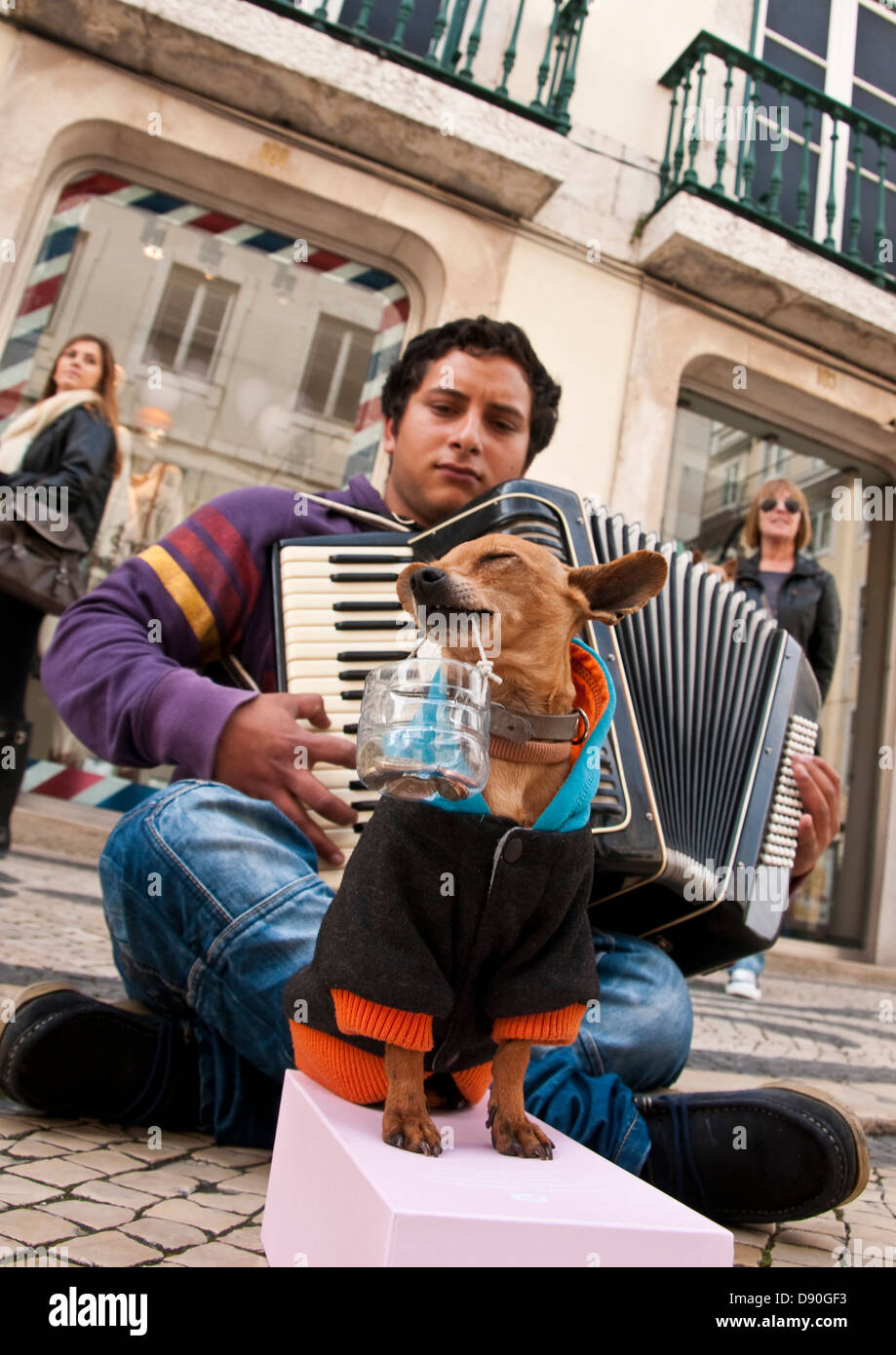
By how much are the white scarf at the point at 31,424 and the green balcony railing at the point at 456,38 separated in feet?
8.11

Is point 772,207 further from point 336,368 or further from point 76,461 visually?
point 76,461

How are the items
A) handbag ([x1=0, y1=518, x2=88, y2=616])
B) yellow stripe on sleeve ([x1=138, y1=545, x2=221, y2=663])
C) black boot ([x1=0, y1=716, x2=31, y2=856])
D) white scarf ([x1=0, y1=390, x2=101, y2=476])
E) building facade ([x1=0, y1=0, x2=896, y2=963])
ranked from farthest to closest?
building facade ([x1=0, y1=0, x2=896, y2=963]) < white scarf ([x1=0, y1=390, x2=101, y2=476]) < black boot ([x1=0, y1=716, x2=31, y2=856]) < handbag ([x1=0, y1=518, x2=88, y2=616]) < yellow stripe on sleeve ([x1=138, y1=545, x2=221, y2=663])

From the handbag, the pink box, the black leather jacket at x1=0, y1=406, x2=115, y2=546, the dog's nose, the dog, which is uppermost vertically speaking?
the black leather jacket at x1=0, y1=406, x2=115, y2=546

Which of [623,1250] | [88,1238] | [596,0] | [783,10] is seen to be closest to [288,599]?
[88,1238]

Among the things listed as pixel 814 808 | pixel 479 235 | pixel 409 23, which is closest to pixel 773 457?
pixel 479 235

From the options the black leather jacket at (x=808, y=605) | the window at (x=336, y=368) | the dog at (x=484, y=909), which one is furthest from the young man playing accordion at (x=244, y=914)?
the window at (x=336, y=368)

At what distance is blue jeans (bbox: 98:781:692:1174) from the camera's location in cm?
147

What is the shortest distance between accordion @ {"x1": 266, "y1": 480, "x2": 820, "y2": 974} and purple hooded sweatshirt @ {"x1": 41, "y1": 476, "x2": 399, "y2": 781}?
0.15 metres

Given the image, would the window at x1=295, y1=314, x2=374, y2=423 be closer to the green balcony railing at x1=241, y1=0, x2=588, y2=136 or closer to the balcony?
the green balcony railing at x1=241, y1=0, x2=588, y2=136

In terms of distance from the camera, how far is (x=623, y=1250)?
88cm

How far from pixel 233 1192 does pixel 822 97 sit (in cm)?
754

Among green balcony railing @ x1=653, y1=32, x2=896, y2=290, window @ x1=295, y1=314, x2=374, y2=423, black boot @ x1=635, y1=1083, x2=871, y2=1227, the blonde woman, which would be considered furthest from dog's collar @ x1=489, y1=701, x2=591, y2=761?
green balcony railing @ x1=653, y1=32, x2=896, y2=290

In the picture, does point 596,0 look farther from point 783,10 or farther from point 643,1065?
point 643,1065

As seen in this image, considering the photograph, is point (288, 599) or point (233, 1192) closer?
point (233, 1192)
